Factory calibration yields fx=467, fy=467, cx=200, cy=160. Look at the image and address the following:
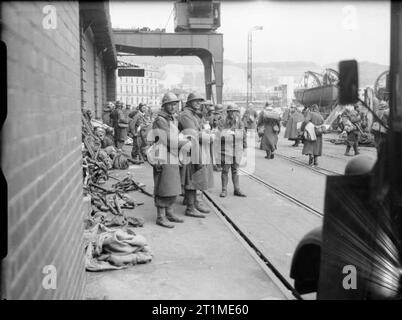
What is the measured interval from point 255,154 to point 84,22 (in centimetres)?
832

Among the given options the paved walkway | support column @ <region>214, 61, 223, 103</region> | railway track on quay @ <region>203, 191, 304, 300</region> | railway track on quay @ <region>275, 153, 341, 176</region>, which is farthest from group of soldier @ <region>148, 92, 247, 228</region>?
support column @ <region>214, 61, 223, 103</region>

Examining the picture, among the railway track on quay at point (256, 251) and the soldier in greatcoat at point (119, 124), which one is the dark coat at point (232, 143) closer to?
the railway track on quay at point (256, 251)

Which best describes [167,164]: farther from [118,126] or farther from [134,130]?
[118,126]

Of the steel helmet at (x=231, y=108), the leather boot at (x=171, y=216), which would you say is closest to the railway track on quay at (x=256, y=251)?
the leather boot at (x=171, y=216)

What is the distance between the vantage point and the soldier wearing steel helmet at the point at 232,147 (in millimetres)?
9609

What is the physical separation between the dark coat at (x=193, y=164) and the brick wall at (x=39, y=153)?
4.35 meters

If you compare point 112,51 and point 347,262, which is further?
point 112,51

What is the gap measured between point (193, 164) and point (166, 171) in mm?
1216

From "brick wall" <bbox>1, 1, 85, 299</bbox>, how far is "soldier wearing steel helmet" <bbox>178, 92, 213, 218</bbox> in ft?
14.4

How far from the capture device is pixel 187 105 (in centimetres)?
817
